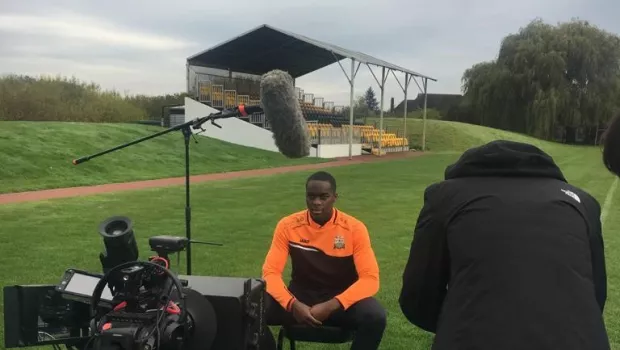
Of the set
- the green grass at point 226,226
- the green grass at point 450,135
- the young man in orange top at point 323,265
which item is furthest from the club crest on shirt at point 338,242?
the green grass at point 450,135

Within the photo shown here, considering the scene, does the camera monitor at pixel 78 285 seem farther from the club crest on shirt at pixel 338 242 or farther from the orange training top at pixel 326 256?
the club crest on shirt at pixel 338 242

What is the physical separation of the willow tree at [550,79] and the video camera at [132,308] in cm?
4721

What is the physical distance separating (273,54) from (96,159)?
1567cm

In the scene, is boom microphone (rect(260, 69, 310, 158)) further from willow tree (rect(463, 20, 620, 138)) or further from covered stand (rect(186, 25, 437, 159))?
willow tree (rect(463, 20, 620, 138))

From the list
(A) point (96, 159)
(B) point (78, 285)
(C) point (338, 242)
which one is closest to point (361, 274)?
(C) point (338, 242)

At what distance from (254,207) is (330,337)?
853 centimetres

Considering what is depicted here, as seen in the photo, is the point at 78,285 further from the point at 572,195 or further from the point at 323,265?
the point at 572,195

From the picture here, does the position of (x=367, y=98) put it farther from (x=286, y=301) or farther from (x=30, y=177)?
(x=286, y=301)

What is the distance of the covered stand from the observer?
28609 millimetres

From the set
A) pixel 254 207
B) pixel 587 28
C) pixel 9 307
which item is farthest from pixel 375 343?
pixel 587 28

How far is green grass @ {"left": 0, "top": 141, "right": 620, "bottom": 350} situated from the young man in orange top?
0.92 metres

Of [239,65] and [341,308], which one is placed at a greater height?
[239,65]

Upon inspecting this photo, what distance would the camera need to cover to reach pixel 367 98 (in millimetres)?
110375

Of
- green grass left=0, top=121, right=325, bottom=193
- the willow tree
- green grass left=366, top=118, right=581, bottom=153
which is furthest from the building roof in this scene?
the willow tree
